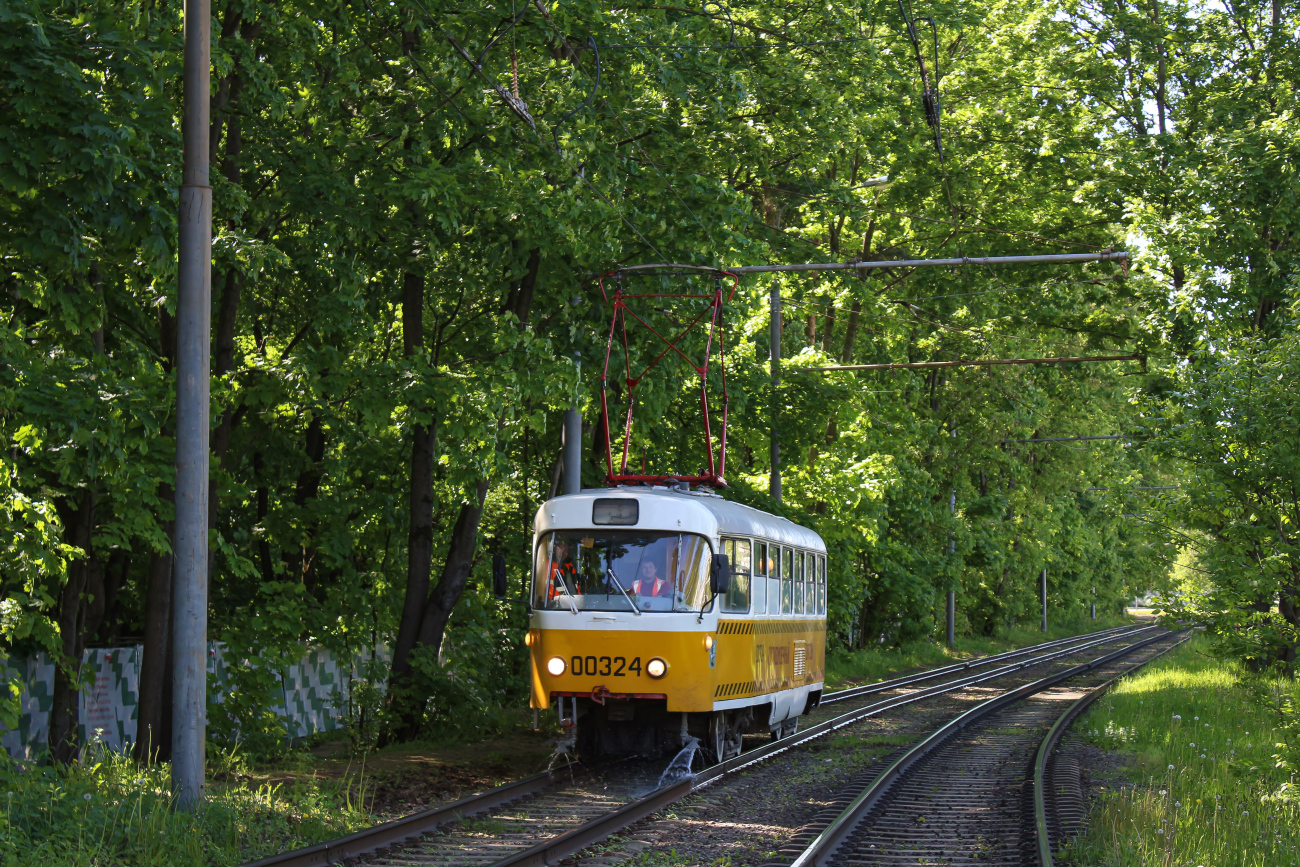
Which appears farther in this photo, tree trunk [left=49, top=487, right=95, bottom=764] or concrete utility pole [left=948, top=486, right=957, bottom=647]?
concrete utility pole [left=948, top=486, right=957, bottom=647]

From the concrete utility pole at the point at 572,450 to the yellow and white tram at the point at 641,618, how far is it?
2878mm

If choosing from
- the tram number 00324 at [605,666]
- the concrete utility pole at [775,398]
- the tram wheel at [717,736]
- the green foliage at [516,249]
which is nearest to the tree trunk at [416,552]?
the green foliage at [516,249]

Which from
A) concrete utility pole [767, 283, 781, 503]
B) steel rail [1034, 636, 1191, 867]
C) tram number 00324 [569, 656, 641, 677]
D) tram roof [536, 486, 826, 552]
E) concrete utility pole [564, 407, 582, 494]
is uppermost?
concrete utility pole [767, 283, 781, 503]

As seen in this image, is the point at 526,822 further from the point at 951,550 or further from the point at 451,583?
the point at 951,550

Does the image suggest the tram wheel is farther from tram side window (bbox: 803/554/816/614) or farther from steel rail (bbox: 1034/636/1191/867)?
tram side window (bbox: 803/554/816/614)

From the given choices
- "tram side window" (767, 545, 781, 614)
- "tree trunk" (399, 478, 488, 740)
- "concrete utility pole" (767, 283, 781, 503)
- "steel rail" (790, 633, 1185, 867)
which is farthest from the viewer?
"concrete utility pole" (767, 283, 781, 503)

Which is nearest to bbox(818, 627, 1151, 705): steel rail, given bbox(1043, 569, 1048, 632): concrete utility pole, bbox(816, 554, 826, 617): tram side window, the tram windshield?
bbox(816, 554, 826, 617): tram side window

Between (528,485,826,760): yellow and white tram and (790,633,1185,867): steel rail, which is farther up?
(528,485,826,760): yellow and white tram

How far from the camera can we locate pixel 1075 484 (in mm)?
49969

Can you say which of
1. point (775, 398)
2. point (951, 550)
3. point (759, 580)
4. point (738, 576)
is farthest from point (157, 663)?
point (951, 550)

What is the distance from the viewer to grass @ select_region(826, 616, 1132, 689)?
31031mm

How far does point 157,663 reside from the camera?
13070 mm

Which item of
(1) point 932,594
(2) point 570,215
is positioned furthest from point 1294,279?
(1) point 932,594

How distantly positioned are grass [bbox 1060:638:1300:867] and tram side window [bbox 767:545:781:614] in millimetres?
4454
